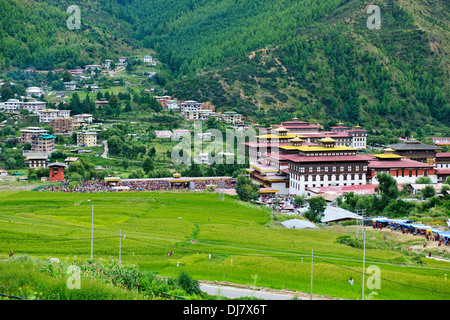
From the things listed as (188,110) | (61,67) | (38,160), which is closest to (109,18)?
(61,67)

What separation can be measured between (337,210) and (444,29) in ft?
336

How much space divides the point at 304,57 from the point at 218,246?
9579 cm

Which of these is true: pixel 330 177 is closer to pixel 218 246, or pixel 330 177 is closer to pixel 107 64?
pixel 218 246

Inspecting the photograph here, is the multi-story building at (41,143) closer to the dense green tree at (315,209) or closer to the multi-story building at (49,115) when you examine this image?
the multi-story building at (49,115)

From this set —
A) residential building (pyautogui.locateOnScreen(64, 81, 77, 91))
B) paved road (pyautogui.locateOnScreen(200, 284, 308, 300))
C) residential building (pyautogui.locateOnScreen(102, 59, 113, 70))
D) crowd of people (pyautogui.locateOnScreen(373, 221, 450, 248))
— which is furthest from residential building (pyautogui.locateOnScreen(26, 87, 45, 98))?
paved road (pyautogui.locateOnScreen(200, 284, 308, 300))

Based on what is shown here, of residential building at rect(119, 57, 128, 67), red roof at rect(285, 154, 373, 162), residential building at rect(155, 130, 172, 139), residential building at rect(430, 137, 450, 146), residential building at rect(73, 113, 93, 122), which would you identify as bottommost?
red roof at rect(285, 154, 373, 162)

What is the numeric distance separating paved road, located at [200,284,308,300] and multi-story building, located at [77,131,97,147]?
2523 inches

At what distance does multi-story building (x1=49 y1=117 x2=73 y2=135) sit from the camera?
9312cm

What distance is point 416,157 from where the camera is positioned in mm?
75000

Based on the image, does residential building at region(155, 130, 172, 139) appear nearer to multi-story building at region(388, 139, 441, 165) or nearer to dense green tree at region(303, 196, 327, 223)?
multi-story building at region(388, 139, 441, 165)

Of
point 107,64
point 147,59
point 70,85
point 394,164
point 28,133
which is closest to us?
point 394,164

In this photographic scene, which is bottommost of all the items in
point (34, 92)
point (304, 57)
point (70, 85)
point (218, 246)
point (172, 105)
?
point (218, 246)

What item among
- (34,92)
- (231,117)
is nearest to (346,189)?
(231,117)

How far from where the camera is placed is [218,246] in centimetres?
3622
